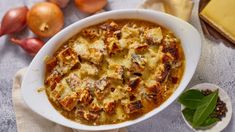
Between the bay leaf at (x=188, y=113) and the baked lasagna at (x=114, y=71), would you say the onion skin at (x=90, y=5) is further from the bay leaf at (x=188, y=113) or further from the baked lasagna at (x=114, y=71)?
the bay leaf at (x=188, y=113)

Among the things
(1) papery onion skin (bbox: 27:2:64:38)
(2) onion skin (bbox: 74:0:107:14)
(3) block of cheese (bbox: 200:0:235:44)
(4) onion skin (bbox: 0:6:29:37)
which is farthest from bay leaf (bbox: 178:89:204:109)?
(4) onion skin (bbox: 0:6:29:37)

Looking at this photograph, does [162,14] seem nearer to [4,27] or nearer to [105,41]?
[105,41]

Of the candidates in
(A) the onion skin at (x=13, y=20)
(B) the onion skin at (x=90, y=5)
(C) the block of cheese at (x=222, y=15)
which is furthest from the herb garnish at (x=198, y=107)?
(A) the onion skin at (x=13, y=20)

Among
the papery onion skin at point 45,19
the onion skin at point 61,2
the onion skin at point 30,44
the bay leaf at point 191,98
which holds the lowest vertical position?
the onion skin at point 30,44

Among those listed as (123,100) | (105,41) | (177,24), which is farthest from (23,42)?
(177,24)

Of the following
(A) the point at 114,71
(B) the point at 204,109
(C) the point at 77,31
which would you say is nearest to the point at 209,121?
(B) the point at 204,109

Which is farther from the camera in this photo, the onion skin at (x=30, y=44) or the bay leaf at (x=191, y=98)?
the onion skin at (x=30, y=44)
